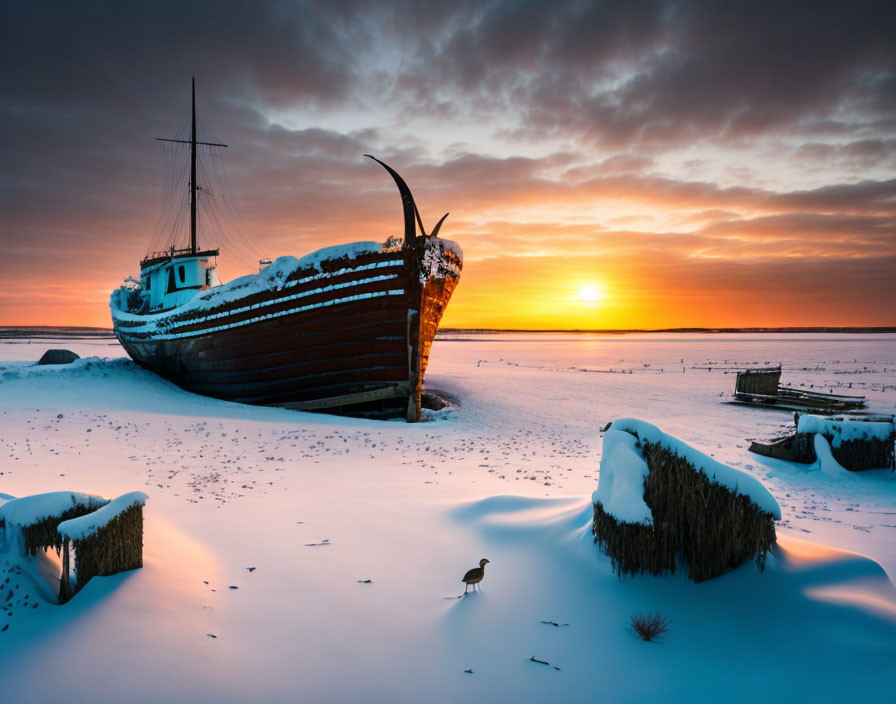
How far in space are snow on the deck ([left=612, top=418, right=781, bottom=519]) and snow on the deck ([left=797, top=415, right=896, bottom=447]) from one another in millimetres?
6120

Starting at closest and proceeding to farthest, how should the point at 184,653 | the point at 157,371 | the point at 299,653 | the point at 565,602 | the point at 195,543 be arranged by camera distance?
the point at 184,653 < the point at 299,653 < the point at 565,602 < the point at 195,543 < the point at 157,371

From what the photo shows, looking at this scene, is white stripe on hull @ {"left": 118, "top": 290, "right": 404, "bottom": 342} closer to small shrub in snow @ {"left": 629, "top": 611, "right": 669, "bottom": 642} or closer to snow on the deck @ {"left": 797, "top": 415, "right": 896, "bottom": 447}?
snow on the deck @ {"left": 797, "top": 415, "right": 896, "bottom": 447}

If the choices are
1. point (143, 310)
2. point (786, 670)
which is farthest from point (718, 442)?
point (143, 310)

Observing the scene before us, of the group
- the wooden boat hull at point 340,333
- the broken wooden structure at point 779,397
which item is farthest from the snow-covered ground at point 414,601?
the broken wooden structure at point 779,397

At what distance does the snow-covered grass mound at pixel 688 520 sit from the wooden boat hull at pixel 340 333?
10.1 m

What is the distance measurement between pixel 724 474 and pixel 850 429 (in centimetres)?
684

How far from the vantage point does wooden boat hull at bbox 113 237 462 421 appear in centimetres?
1321

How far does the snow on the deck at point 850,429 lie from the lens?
834 cm

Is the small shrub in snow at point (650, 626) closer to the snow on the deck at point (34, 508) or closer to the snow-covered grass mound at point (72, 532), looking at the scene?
the snow-covered grass mound at point (72, 532)

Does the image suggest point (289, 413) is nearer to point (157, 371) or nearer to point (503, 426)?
point (503, 426)

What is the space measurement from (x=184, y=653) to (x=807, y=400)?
67.7ft

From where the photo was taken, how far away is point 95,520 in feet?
A: 10.5

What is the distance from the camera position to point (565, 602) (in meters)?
3.63

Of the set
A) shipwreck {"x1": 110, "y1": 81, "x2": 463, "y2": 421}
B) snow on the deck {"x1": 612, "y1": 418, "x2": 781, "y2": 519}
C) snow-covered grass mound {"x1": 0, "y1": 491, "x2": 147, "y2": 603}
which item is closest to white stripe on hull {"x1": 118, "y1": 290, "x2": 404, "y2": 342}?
shipwreck {"x1": 110, "y1": 81, "x2": 463, "y2": 421}
